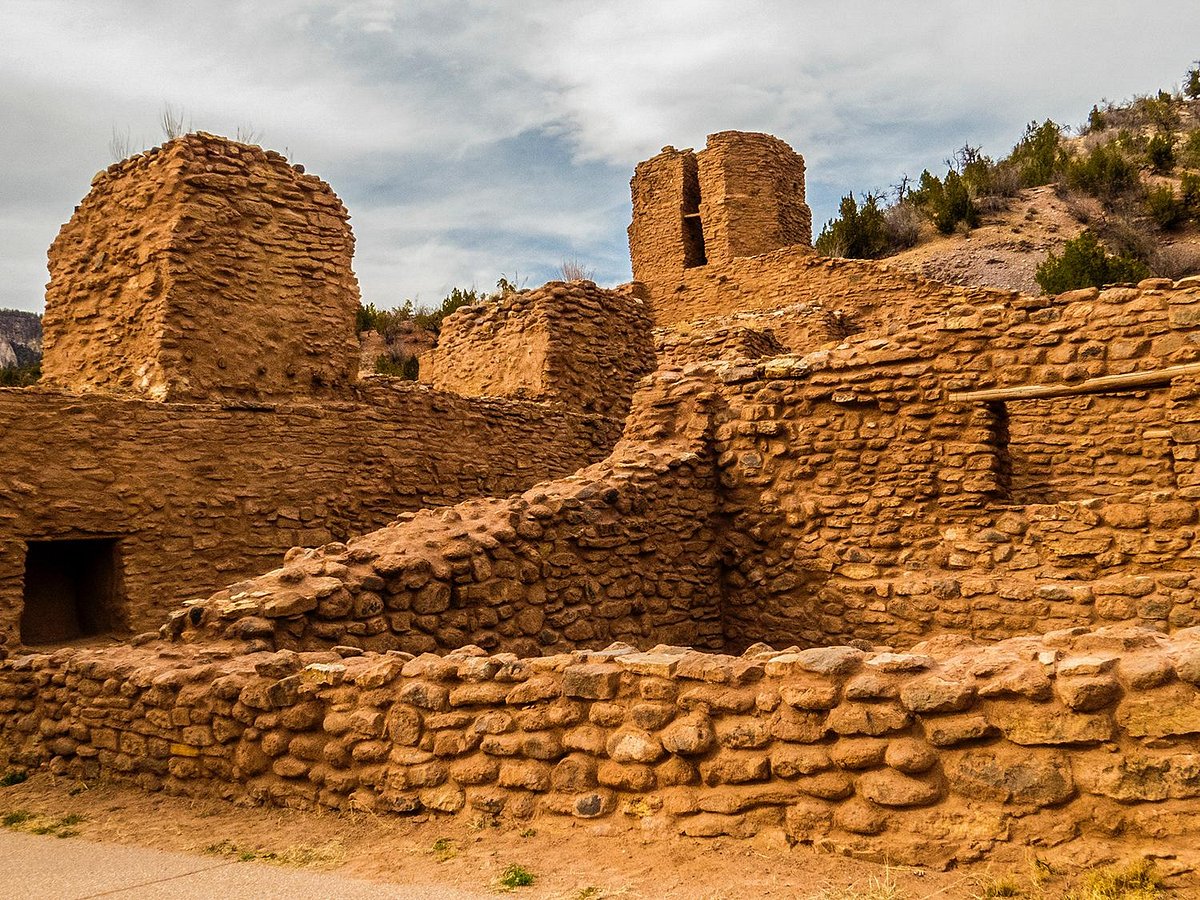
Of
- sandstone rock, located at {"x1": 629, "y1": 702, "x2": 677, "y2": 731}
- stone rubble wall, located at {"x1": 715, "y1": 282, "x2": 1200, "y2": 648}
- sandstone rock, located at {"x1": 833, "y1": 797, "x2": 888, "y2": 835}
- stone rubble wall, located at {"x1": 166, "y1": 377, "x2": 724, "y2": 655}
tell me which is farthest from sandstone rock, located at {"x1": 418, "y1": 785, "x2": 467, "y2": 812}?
stone rubble wall, located at {"x1": 715, "y1": 282, "x2": 1200, "y2": 648}

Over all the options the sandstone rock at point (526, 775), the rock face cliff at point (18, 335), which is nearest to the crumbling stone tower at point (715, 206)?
the sandstone rock at point (526, 775)

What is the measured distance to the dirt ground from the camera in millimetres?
3088

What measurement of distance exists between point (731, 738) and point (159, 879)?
2300 mm

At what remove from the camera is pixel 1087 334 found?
7.15 meters

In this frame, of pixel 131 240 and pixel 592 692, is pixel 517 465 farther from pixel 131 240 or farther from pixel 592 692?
pixel 592 692

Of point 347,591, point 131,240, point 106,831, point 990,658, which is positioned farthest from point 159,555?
point 990,658

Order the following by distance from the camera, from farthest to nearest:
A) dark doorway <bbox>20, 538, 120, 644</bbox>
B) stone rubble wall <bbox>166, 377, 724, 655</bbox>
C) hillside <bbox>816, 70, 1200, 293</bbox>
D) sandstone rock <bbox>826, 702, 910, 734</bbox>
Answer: hillside <bbox>816, 70, 1200, 293</bbox>, dark doorway <bbox>20, 538, 120, 644</bbox>, stone rubble wall <bbox>166, 377, 724, 655</bbox>, sandstone rock <bbox>826, 702, 910, 734</bbox>

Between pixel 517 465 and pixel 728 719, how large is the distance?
932 cm

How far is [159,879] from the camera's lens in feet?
12.3

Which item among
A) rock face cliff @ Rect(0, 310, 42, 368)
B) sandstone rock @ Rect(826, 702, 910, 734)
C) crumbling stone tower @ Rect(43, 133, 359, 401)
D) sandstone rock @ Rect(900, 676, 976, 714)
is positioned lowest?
sandstone rock @ Rect(826, 702, 910, 734)

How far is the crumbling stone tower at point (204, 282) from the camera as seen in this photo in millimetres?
10555

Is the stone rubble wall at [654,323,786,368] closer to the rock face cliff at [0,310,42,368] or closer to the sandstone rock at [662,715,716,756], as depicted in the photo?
the sandstone rock at [662,715,716,756]

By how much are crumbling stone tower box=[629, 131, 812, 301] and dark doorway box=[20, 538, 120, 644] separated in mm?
16724

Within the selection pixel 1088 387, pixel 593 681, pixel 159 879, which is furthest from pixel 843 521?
pixel 159 879
